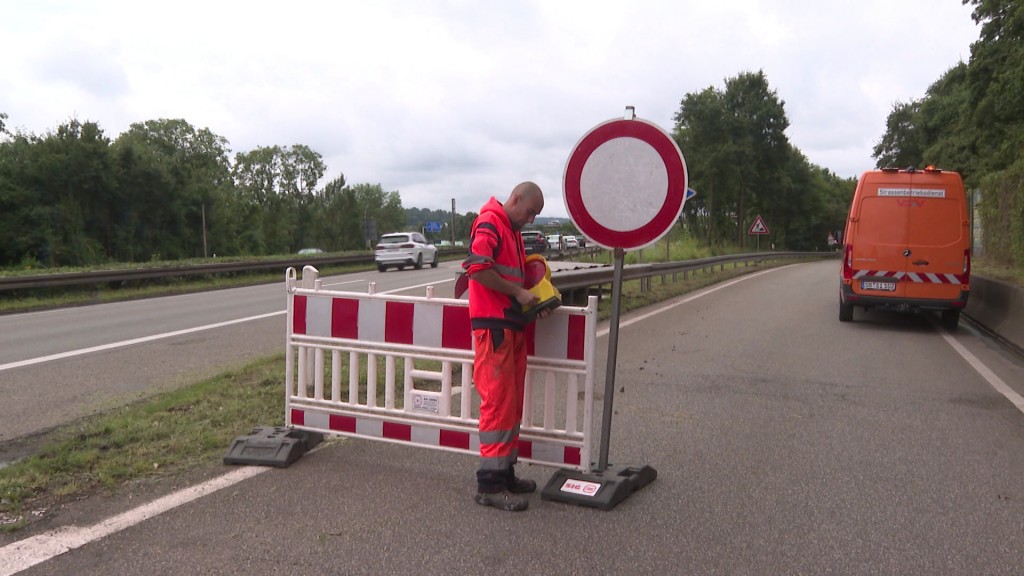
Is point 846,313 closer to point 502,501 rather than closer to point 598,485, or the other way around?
point 598,485

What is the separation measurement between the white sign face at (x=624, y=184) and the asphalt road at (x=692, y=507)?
5.19ft

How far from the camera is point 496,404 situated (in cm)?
446

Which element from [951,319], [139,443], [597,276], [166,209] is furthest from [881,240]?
[166,209]

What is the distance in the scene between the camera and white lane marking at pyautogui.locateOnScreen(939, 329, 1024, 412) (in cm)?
743

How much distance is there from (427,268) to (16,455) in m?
30.1

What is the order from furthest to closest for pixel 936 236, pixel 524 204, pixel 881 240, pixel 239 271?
1. pixel 239 271
2. pixel 881 240
3. pixel 936 236
4. pixel 524 204

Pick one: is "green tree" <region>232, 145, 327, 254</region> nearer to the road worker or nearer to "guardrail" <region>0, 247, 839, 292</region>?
"guardrail" <region>0, 247, 839, 292</region>

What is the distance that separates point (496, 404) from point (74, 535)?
2.14m

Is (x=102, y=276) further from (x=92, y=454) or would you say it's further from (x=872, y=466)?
(x=872, y=466)

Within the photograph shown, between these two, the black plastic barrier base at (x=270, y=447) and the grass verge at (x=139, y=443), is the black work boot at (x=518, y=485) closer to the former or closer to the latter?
the black plastic barrier base at (x=270, y=447)

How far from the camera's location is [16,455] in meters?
5.44

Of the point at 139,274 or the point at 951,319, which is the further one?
the point at 139,274

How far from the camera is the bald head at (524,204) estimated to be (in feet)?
14.4

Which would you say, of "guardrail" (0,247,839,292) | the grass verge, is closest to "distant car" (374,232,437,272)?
"guardrail" (0,247,839,292)
